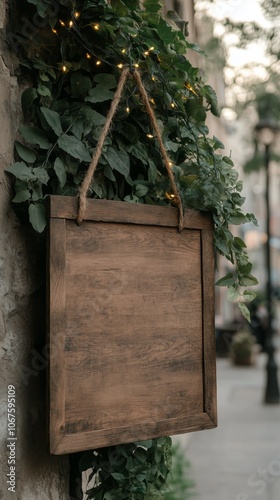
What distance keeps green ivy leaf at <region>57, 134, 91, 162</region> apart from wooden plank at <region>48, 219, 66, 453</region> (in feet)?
0.85

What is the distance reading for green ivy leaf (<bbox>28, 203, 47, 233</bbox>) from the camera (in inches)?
76.4

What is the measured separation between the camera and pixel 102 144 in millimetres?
2078

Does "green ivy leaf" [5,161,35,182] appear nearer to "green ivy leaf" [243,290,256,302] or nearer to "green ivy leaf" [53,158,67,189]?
"green ivy leaf" [53,158,67,189]

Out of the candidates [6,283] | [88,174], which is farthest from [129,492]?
[88,174]

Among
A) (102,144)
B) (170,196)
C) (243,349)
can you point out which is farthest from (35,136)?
(243,349)

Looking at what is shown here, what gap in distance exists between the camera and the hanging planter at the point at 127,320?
1.92 m

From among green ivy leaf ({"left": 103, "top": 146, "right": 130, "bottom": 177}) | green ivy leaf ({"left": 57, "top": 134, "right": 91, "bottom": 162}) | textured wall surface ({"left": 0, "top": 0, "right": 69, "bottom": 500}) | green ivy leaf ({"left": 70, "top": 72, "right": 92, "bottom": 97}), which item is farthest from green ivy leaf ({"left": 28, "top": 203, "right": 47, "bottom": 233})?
green ivy leaf ({"left": 70, "top": 72, "right": 92, "bottom": 97})

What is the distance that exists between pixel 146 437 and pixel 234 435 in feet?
25.2

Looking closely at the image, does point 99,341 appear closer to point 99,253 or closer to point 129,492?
point 99,253

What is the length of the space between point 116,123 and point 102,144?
22 cm

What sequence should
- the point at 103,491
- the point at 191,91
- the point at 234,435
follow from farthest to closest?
the point at 234,435
the point at 191,91
the point at 103,491

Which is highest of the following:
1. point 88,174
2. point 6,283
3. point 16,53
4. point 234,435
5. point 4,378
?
point 16,53

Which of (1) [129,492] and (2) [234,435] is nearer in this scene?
(1) [129,492]

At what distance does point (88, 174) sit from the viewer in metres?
2.03
